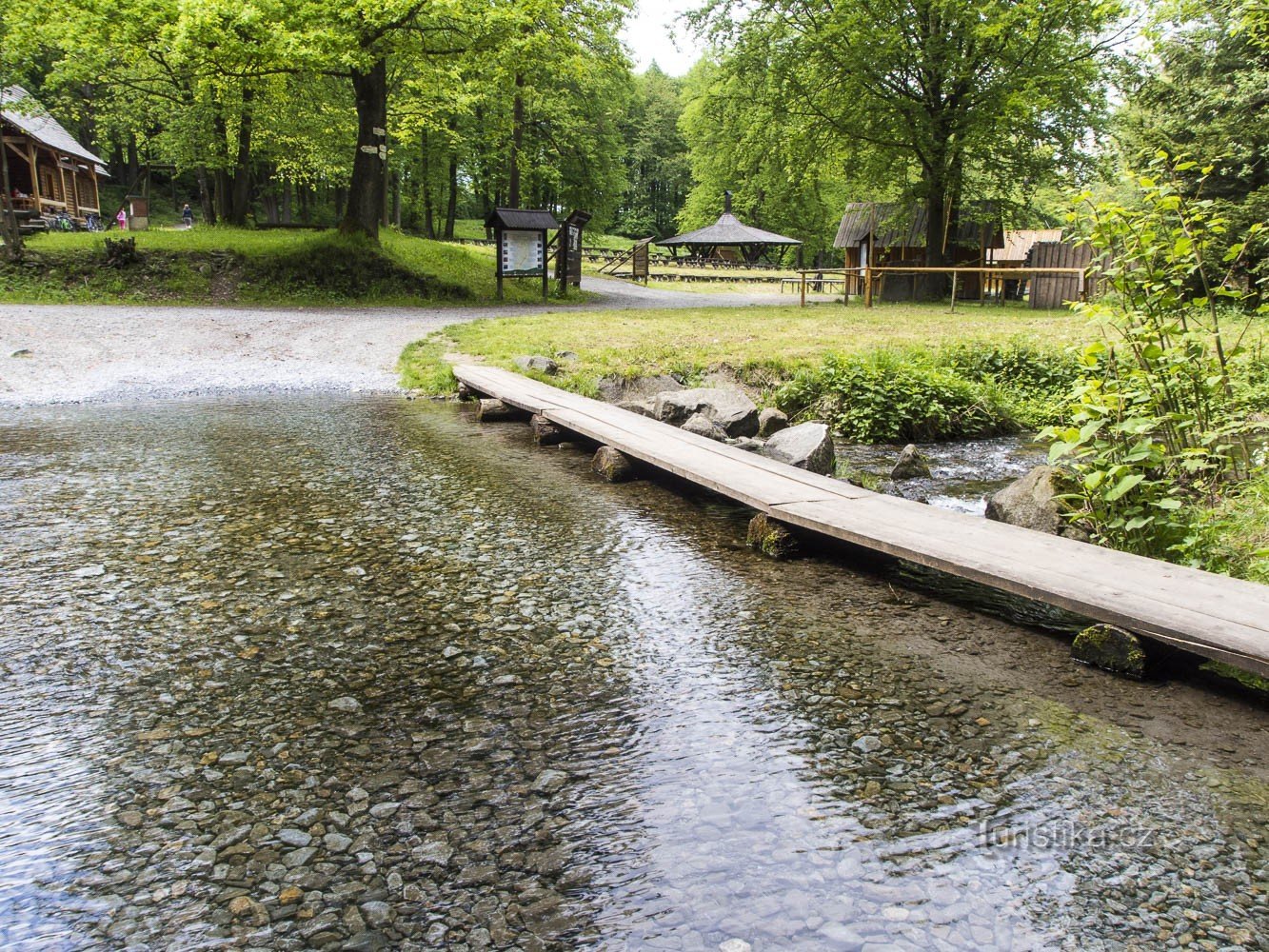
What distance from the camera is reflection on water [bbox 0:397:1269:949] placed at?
2.45 meters

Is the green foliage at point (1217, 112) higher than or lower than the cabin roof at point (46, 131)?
lower

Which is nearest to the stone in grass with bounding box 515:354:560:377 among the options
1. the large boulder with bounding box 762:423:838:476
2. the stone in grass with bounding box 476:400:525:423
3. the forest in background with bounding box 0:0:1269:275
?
the stone in grass with bounding box 476:400:525:423

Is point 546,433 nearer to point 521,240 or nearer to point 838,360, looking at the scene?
point 838,360

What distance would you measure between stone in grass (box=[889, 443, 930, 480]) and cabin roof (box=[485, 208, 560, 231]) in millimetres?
15478

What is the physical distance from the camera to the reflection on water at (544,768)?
245cm

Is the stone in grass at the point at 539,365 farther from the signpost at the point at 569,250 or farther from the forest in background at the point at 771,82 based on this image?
the signpost at the point at 569,250

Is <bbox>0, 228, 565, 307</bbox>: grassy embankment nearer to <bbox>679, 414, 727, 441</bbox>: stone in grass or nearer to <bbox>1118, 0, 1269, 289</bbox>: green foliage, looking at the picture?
<bbox>679, 414, 727, 441</bbox>: stone in grass

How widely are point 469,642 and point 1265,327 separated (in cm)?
1509

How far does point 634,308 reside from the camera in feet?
73.8

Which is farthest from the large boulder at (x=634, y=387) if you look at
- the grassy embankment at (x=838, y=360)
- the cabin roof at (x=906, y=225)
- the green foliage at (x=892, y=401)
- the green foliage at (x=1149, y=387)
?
the cabin roof at (x=906, y=225)

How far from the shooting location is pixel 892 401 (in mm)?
9656

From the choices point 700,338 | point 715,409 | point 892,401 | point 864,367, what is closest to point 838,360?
point 864,367

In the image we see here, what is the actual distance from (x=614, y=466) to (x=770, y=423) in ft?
7.29

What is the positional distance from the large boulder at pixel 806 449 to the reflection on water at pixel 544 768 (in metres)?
1.93
